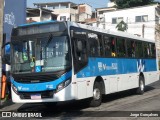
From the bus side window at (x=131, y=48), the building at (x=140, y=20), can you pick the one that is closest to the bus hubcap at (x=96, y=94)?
the bus side window at (x=131, y=48)

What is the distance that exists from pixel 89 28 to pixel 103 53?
133 centimetres

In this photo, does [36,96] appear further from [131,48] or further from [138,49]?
[138,49]

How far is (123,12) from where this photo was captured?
6184 cm

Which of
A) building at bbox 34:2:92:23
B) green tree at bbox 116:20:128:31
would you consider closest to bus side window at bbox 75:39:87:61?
green tree at bbox 116:20:128:31

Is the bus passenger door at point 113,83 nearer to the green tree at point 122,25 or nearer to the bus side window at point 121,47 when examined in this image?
the bus side window at point 121,47

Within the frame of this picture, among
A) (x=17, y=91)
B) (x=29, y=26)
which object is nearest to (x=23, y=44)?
(x=29, y=26)

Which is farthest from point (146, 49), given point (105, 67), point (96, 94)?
point (96, 94)

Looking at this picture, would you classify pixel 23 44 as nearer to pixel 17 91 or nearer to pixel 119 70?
pixel 17 91

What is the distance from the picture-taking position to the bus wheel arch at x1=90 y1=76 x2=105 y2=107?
13.6 metres

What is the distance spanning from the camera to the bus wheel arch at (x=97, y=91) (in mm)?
13644

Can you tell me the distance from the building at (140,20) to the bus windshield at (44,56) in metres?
44.9

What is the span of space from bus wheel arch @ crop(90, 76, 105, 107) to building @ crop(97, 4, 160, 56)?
140ft

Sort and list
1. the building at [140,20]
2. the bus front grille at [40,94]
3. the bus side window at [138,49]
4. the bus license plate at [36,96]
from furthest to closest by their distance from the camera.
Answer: the building at [140,20]
the bus side window at [138,49]
the bus license plate at [36,96]
the bus front grille at [40,94]

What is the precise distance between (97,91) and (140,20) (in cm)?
4747
